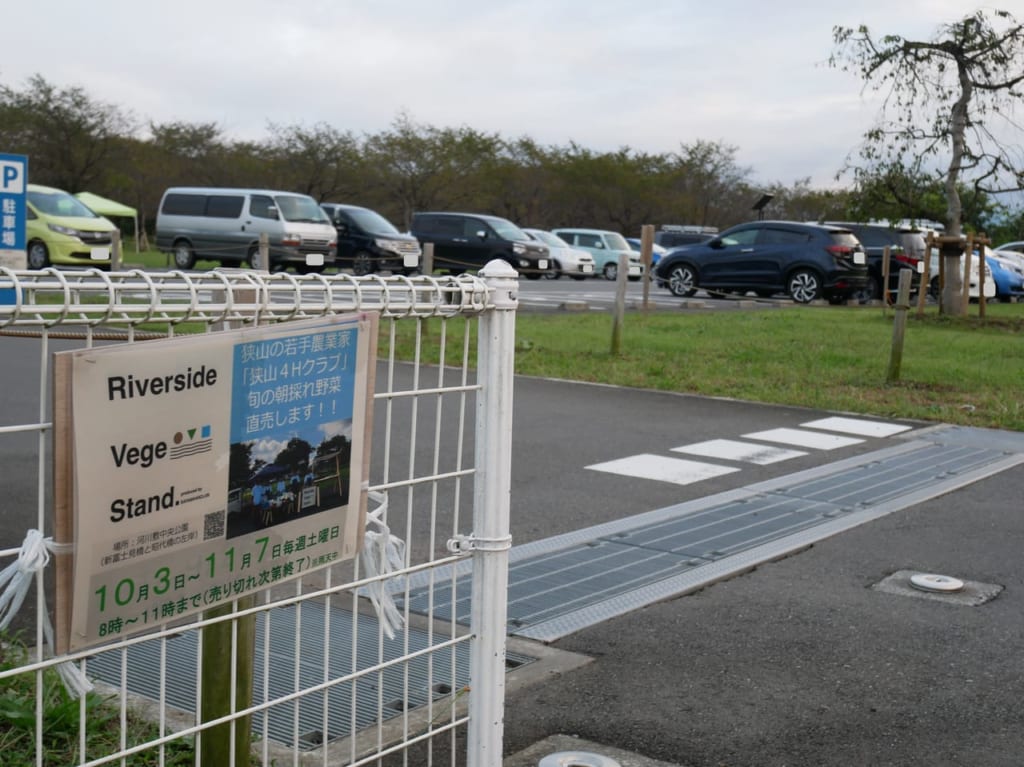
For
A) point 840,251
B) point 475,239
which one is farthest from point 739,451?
point 475,239

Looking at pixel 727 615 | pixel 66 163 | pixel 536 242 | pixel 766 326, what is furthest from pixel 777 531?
pixel 66 163

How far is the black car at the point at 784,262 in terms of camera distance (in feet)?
79.0

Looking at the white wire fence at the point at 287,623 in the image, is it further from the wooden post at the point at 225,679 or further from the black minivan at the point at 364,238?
the black minivan at the point at 364,238

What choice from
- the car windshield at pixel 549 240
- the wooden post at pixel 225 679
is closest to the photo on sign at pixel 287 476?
the wooden post at pixel 225 679

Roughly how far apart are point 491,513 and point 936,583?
322 cm

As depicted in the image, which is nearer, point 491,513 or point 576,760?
point 491,513

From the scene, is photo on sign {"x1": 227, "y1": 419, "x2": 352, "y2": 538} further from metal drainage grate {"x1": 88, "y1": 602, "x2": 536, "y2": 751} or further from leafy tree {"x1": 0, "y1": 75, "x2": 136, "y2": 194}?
leafy tree {"x1": 0, "y1": 75, "x2": 136, "y2": 194}

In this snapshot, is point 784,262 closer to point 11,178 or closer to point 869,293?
point 869,293

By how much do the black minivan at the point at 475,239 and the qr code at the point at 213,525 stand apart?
27.8 meters

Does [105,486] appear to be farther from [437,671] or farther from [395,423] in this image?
[395,423]

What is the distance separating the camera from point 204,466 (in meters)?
2.34

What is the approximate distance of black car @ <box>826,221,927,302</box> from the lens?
2588 centimetres

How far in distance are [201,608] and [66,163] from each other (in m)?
46.6

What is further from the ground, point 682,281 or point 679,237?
point 679,237
